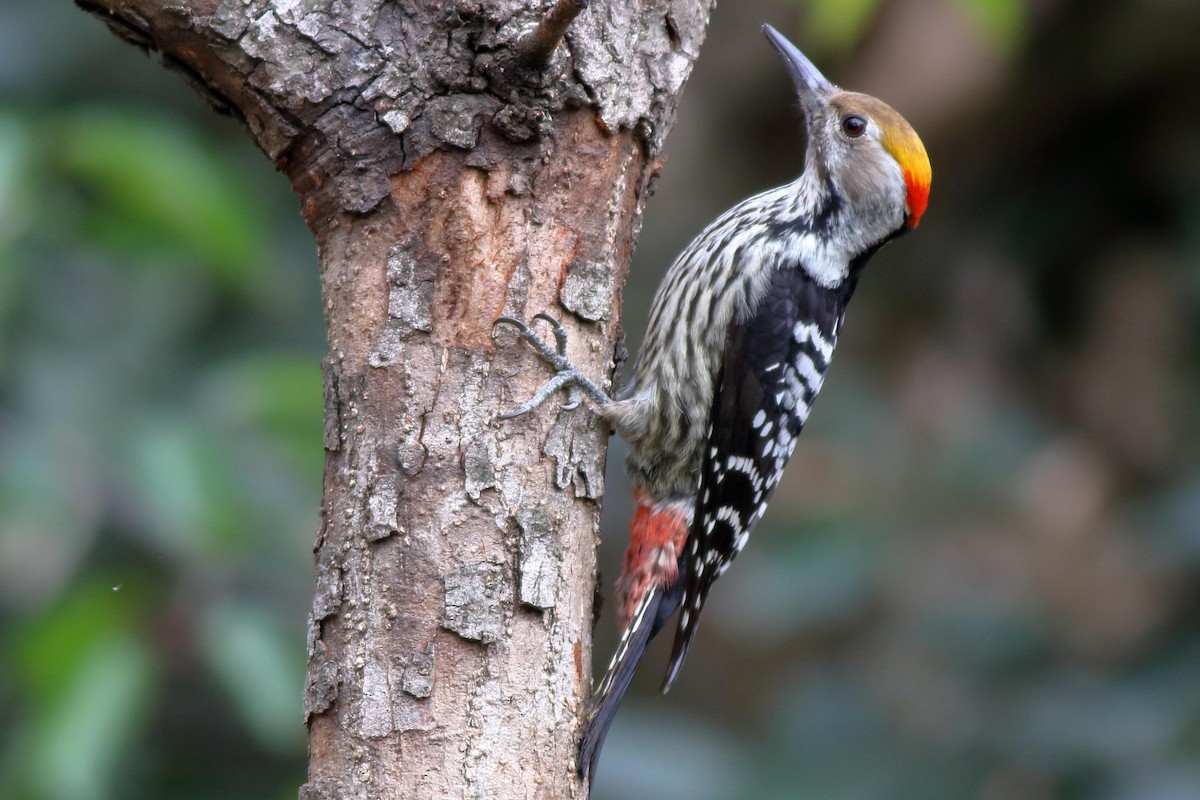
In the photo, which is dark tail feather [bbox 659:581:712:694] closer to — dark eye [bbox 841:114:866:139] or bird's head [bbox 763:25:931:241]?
bird's head [bbox 763:25:931:241]

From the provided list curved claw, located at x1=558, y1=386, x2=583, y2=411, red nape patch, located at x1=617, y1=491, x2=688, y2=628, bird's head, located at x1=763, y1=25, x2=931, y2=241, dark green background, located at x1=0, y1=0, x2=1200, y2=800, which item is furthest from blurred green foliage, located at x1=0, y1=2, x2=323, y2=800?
bird's head, located at x1=763, y1=25, x2=931, y2=241

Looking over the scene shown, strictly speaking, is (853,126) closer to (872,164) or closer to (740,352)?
(872,164)

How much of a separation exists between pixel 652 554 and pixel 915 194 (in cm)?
120

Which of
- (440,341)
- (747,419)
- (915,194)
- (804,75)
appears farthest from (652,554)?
(804,75)

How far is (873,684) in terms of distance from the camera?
5.45 meters

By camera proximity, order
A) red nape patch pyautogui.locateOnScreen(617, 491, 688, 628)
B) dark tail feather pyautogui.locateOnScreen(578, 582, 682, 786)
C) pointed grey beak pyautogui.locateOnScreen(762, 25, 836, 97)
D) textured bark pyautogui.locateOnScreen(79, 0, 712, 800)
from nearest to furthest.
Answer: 1. textured bark pyautogui.locateOnScreen(79, 0, 712, 800)
2. dark tail feather pyautogui.locateOnScreen(578, 582, 682, 786)
3. red nape patch pyautogui.locateOnScreen(617, 491, 688, 628)
4. pointed grey beak pyautogui.locateOnScreen(762, 25, 836, 97)

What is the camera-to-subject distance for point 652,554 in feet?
→ 10.8

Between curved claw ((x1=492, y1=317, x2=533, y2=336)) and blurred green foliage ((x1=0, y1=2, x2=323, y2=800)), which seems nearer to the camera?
curved claw ((x1=492, y1=317, x2=533, y2=336))

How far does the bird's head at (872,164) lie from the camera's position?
139 inches

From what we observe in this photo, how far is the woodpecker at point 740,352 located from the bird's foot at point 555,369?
528 millimetres

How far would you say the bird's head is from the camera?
3.52m

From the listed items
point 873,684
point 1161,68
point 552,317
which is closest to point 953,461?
point 873,684

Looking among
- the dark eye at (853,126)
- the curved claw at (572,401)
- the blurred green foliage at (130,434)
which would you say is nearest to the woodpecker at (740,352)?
the dark eye at (853,126)

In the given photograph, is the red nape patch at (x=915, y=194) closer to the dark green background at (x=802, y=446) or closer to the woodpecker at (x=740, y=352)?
the woodpecker at (x=740, y=352)
